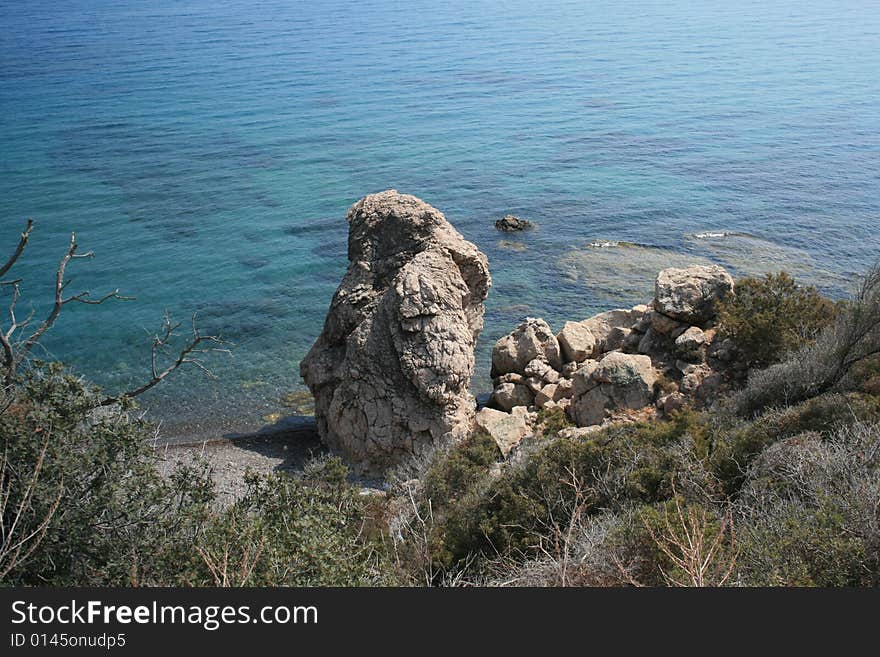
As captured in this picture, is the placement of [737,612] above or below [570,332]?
above

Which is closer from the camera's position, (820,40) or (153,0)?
(820,40)

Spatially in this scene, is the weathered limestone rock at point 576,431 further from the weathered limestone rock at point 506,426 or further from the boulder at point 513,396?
the boulder at point 513,396

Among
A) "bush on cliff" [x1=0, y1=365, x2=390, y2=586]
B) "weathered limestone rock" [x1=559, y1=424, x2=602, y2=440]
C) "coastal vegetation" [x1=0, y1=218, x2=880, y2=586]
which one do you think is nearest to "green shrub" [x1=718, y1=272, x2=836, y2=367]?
"coastal vegetation" [x1=0, y1=218, x2=880, y2=586]

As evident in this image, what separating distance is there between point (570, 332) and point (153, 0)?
141m

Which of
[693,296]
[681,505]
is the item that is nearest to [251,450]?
[693,296]

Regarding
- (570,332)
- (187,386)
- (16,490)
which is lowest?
(187,386)

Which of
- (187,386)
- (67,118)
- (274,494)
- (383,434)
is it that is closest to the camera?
(274,494)

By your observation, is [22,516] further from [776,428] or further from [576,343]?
[576,343]

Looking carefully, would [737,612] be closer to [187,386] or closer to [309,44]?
[187,386]

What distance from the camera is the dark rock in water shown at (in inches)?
1419

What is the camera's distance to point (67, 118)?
54.8 m

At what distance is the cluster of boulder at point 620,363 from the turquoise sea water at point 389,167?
327 centimetres

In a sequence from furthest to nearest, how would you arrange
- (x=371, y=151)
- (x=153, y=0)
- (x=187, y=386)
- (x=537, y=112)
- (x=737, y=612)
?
(x=153, y=0) → (x=537, y=112) → (x=371, y=151) → (x=187, y=386) → (x=737, y=612)

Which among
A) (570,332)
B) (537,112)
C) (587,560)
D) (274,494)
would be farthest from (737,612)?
(537,112)
